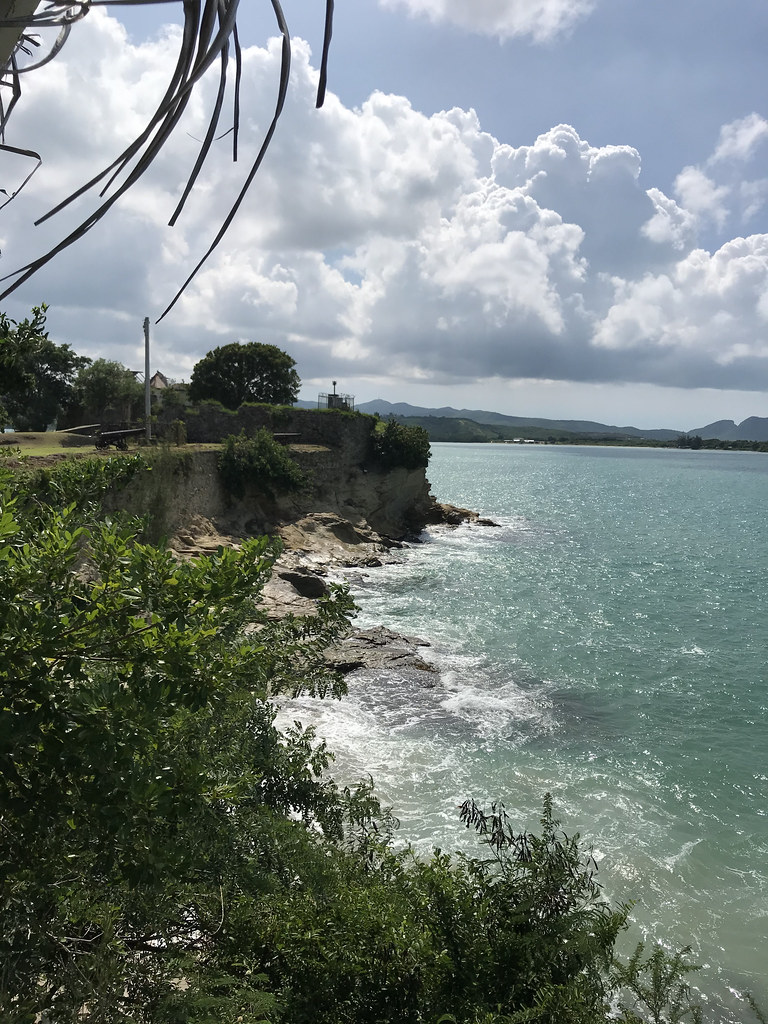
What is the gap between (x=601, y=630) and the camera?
2811 centimetres

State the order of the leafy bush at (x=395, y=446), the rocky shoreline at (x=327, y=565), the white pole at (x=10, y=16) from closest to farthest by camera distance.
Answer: the white pole at (x=10, y=16)
the rocky shoreline at (x=327, y=565)
the leafy bush at (x=395, y=446)

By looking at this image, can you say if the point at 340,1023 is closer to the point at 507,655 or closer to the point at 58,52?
the point at 58,52

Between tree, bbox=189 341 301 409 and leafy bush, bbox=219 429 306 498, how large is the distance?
2382 centimetres

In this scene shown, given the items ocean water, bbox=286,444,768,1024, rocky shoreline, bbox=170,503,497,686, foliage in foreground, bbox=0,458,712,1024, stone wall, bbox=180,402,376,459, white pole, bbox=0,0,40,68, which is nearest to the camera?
white pole, bbox=0,0,40,68

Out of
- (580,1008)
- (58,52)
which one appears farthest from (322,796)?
(58,52)

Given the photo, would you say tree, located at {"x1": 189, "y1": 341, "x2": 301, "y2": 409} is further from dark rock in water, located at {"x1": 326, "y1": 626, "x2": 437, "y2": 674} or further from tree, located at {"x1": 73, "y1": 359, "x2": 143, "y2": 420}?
dark rock in water, located at {"x1": 326, "y1": 626, "x2": 437, "y2": 674}

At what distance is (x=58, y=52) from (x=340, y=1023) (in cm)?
679

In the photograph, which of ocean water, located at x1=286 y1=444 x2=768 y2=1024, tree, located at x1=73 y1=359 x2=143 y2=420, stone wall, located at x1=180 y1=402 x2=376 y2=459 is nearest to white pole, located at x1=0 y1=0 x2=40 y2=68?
ocean water, located at x1=286 y1=444 x2=768 y2=1024

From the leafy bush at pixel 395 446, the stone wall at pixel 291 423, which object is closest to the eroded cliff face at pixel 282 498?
the leafy bush at pixel 395 446

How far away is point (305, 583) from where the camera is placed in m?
28.8

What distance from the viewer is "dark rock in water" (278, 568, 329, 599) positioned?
2842 cm

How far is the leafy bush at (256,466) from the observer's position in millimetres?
38156

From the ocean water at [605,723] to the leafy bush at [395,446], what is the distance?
1008 centimetres

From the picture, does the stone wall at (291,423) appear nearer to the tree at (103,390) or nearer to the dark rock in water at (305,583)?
the tree at (103,390)
